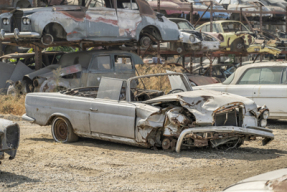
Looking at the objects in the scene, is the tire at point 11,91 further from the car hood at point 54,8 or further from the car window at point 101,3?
the car window at point 101,3

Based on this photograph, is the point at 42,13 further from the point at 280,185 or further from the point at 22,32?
the point at 280,185

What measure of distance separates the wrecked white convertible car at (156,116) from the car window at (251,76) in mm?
2475

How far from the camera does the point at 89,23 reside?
13664 millimetres

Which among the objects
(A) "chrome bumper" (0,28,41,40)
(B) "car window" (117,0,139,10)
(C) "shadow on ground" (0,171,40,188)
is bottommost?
(C) "shadow on ground" (0,171,40,188)

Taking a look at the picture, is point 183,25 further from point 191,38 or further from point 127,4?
point 127,4

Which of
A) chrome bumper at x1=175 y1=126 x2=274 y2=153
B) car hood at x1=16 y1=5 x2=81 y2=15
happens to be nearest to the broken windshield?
chrome bumper at x1=175 y1=126 x2=274 y2=153

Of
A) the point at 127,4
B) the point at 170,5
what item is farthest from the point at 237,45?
the point at 127,4

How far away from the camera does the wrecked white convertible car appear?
258 inches

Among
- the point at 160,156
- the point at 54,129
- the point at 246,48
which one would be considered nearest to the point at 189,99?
the point at 160,156

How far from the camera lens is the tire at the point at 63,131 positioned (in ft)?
25.9

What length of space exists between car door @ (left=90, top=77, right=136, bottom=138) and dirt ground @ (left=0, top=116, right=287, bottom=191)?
13.5 inches

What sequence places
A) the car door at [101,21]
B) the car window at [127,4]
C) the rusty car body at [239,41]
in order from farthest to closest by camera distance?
1. the rusty car body at [239,41]
2. the car window at [127,4]
3. the car door at [101,21]

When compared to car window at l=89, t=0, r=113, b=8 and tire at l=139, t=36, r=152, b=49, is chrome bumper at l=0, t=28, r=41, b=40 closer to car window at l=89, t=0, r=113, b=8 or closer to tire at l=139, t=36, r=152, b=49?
car window at l=89, t=0, r=113, b=8

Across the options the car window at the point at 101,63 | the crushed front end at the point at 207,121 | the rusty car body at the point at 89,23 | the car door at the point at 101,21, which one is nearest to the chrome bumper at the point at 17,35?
the rusty car body at the point at 89,23
